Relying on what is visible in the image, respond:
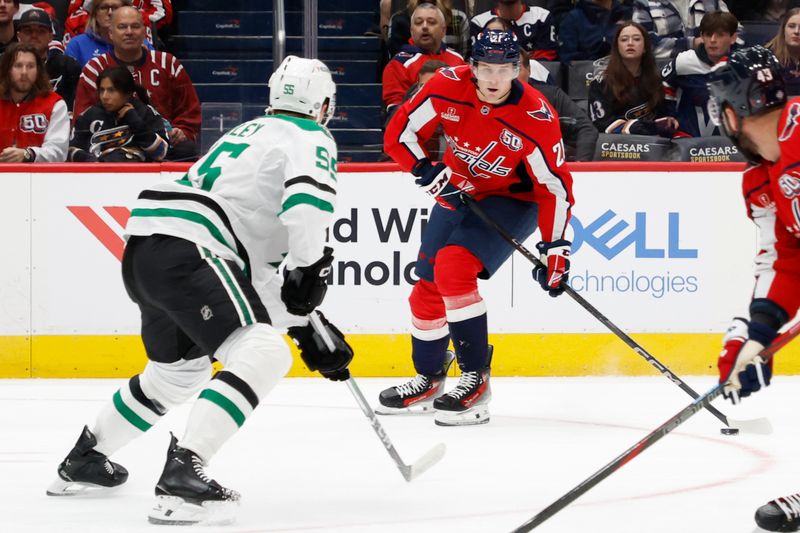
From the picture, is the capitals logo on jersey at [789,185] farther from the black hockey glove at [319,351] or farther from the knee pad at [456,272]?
the knee pad at [456,272]

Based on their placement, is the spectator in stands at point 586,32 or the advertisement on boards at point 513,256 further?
the spectator in stands at point 586,32

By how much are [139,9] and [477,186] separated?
3199 mm

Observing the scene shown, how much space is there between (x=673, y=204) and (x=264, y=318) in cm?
293

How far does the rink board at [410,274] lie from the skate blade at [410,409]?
0.74 metres

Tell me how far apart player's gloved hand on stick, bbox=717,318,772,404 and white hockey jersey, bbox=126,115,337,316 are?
96 centimetres

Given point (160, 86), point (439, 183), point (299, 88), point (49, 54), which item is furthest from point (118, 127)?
point (299, 88)

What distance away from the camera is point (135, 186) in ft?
17.7

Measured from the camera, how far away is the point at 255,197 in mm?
3025

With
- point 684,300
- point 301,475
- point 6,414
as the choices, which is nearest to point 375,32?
point 684,300

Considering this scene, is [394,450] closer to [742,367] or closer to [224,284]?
[224,284]

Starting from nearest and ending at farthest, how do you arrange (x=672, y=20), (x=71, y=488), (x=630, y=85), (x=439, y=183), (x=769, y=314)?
(x=769, y=314)
(x=71, y=488)
(x=439, y=183)
(x=630, y=85)
(x=672, y=20)

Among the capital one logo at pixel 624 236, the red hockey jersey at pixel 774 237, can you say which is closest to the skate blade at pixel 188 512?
the red hockey jersey at pixel 774 237

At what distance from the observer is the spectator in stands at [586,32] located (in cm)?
683

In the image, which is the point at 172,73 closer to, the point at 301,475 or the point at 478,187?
the point at 478,187
